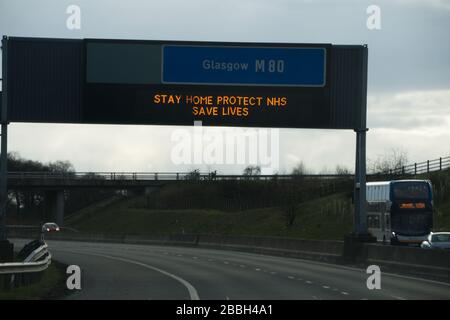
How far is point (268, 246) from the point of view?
54469 millimetres

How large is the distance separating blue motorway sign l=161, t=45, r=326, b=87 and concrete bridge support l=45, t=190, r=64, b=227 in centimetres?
6993

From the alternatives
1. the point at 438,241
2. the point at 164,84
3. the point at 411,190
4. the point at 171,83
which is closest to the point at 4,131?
the point at 164,84

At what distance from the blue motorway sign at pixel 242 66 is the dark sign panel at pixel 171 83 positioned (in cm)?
4

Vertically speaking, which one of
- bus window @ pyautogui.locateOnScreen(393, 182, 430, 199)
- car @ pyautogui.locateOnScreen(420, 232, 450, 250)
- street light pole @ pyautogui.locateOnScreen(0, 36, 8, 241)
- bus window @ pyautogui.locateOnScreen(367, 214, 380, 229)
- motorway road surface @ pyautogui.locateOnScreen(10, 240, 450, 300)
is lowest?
motorway road surface @ pyautogui.locateOnScreen(10, 240, 450, 300)

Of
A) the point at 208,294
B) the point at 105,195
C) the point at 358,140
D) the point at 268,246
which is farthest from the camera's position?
the point at 105,195

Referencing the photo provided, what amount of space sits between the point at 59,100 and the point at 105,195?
121 metres

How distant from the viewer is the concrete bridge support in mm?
102375

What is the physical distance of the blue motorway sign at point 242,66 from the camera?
33.7 meters

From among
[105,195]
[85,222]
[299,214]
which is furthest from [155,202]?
[105,195]

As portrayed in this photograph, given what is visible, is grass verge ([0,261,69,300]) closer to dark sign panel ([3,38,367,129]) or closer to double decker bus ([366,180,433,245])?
dark sign panel ([3,38,367,129])

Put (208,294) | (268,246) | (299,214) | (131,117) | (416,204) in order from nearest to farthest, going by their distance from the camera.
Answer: (208,294) < (131,117) < (416,204) < (268,246) < (299,214)


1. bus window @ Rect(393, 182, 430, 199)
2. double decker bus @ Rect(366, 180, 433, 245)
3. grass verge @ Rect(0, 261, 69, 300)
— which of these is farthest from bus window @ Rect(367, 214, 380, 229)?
grass verge @ Rect(0, 261, 69, 300)
